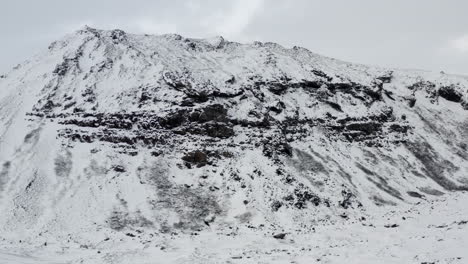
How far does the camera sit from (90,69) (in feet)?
218

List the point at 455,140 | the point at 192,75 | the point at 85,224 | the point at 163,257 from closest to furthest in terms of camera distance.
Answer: the point at 163,257 < the point at 85,224 < the point at 192,75 < the point at 455,140

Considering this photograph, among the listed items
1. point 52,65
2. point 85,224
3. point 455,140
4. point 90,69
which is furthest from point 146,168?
point 455,140

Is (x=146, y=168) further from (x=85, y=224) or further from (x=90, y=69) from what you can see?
(x=90, y=69)

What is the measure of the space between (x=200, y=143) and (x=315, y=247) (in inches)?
1009

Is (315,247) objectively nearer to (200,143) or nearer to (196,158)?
(196,158)

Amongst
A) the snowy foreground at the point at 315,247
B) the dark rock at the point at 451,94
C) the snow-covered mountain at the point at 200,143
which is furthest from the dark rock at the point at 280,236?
the dark rock at the point at 451,94

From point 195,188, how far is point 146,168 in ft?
18.9

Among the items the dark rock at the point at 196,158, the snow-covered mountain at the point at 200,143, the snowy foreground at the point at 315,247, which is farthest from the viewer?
the dark rock at the point at 196,158

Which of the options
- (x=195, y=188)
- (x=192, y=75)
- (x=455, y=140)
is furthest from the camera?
(x=455, y=140)

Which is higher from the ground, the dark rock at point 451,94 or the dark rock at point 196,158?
the dark rock at point 451,94

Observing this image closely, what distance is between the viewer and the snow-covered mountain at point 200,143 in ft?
139

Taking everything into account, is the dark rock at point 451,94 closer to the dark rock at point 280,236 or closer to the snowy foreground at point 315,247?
the snowy foreground at point 315,247

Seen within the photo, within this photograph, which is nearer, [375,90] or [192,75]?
[192,75]

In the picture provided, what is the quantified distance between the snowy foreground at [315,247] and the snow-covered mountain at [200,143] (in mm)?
2400
